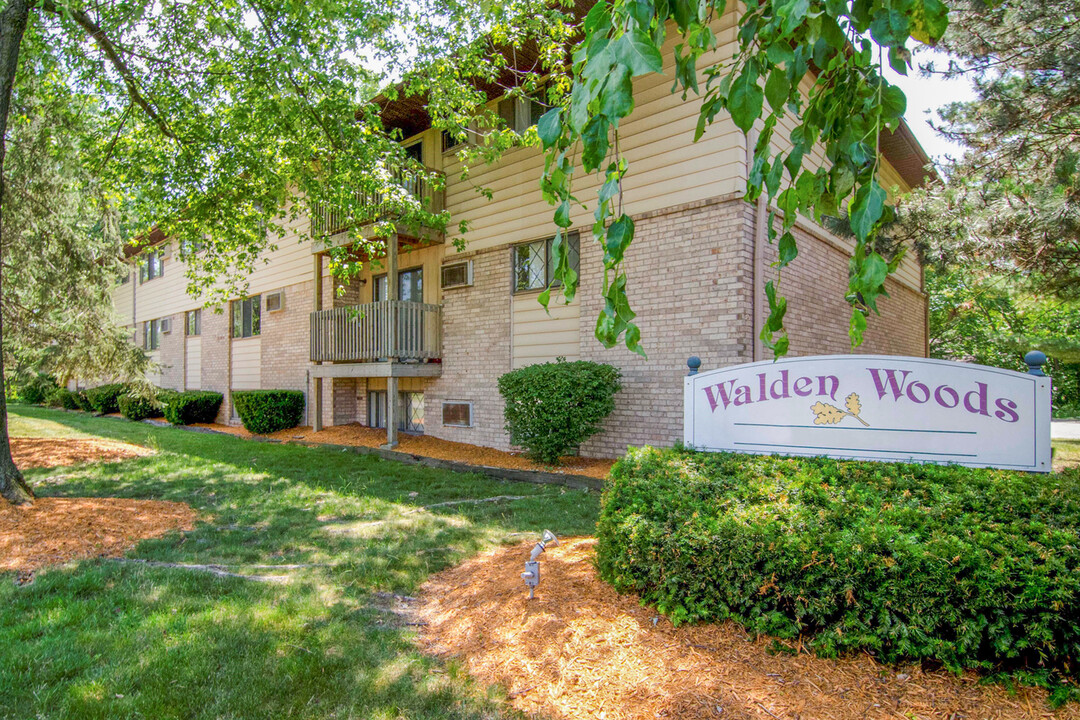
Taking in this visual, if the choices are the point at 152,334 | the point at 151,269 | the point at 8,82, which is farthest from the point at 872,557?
the point at 151,269

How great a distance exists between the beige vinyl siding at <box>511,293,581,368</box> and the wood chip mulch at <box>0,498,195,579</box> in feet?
17.7

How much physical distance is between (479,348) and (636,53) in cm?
949

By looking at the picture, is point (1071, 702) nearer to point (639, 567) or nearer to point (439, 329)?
point (639, 567)

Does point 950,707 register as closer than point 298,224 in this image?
Yes

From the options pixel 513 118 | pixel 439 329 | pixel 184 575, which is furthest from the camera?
pixel 439 329

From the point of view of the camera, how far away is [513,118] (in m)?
10.9

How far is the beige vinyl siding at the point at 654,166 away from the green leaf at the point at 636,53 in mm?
6816

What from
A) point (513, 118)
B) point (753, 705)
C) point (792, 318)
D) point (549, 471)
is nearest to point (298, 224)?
point (513, 118)

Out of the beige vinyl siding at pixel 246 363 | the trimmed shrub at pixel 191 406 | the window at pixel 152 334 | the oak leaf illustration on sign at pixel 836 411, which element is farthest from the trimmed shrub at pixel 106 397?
the oak leaf illustration on sign at pixel 836 411

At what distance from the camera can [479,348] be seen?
35.5 ft

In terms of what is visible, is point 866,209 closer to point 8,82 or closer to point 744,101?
point 744,101

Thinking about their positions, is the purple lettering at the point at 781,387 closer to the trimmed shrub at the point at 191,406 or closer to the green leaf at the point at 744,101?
the green leaf at the point at 744,101

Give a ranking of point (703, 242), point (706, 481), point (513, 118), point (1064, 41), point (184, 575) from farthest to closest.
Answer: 1. point (513, 118)
2. point (703, 242)
3. point (1064, 41)
4. point (184, 575)
5. point (706, 481)

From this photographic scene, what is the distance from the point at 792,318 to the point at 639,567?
6.42 metres
